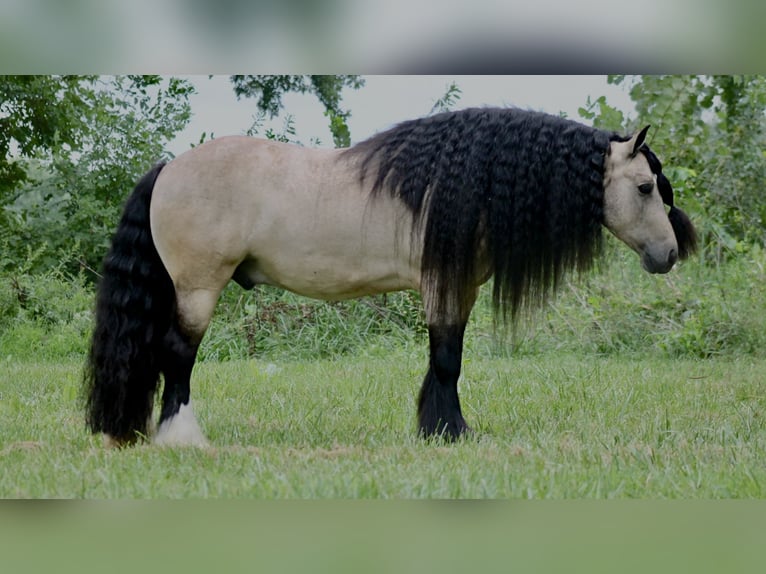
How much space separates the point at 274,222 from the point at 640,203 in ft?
6.33

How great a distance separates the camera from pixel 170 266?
14.0ft

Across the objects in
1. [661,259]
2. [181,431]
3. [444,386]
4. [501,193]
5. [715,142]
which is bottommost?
[181,431]

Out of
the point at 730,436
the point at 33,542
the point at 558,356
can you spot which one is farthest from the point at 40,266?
the point at 33,542

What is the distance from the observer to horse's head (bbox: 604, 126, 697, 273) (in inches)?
171

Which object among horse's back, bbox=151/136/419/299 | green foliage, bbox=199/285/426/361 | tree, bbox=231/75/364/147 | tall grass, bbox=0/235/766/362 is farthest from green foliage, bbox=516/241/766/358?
horse's back, bbox=151/136/419/299

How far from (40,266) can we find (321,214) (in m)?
7.34

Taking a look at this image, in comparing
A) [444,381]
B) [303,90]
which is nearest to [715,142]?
[303,90]

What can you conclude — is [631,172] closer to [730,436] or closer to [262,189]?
[730,436]

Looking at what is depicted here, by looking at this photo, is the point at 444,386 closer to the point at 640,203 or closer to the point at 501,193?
the point at 501,193

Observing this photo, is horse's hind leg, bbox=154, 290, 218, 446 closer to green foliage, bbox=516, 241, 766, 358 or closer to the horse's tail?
the horse's tail

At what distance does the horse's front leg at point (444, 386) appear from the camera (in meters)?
4.31

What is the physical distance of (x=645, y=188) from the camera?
14.3ft

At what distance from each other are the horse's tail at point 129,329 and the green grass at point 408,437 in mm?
247

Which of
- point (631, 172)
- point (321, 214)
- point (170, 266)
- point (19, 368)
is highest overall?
point (631, 172)
